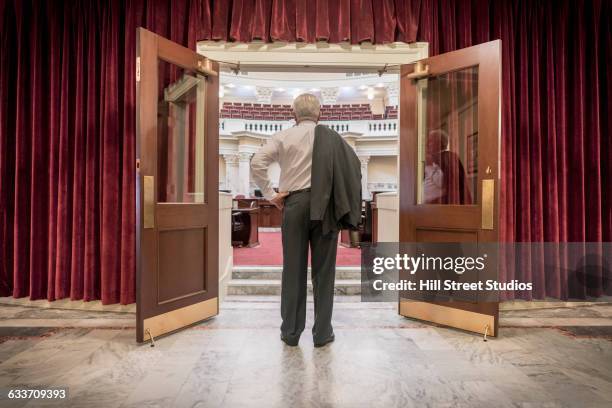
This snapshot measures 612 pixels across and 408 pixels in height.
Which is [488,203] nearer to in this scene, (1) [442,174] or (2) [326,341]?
(1) [442,174]

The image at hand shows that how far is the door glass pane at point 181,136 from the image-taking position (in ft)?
9.56

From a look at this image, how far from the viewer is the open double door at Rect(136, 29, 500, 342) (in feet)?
8.73

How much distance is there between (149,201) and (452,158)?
7.80 feet

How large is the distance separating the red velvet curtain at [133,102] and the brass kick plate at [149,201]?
877mm

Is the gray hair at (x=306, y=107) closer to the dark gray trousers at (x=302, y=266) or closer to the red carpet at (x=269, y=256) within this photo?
the dark gray trousers at (x=302, y=266)

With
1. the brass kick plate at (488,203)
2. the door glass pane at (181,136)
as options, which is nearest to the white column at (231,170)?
the door glass pane at (181,136)

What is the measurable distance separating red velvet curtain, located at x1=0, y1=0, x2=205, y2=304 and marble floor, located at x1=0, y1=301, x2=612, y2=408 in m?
0.50

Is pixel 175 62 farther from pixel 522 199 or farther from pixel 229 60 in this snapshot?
pixel 522 199

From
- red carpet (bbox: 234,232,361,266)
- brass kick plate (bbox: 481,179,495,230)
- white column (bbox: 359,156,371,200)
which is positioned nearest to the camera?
brass kick plate (bbox: 481,179,495,230)

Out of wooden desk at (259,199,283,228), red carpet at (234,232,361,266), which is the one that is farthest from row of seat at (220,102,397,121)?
red carpet at (234,232,361,266)

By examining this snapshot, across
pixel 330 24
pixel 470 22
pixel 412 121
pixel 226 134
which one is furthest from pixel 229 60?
pixel 226 134

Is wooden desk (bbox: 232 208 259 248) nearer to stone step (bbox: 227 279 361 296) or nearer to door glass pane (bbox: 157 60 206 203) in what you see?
stone step (bbox: 227 279 361 296)

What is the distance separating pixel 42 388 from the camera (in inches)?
78.0

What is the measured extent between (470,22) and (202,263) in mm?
3110
